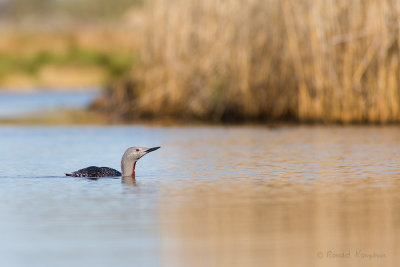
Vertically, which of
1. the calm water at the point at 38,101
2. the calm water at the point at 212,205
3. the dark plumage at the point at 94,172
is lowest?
the calm water at the point at 212,205

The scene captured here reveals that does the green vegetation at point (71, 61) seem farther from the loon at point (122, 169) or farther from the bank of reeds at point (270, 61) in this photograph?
the loon at point (122, 169)

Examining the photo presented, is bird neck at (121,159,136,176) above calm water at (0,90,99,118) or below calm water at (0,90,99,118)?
below

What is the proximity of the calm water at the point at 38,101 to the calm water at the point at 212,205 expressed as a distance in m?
10.3

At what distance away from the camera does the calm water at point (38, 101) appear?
26.6 meters

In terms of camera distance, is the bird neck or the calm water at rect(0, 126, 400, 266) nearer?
the calm water at rect(0, 126, 400, 266)

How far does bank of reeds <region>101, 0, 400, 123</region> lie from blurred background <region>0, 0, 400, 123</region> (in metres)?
0.02

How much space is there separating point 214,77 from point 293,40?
2188mm

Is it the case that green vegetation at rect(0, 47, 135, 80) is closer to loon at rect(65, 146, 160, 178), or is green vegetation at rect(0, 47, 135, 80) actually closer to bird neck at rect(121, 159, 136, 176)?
loon at rect(65, 146, 160, 178)

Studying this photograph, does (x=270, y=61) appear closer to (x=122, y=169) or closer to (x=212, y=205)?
(x=122, y=169)

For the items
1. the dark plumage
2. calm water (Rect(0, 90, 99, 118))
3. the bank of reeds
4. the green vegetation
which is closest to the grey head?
the dark plumage

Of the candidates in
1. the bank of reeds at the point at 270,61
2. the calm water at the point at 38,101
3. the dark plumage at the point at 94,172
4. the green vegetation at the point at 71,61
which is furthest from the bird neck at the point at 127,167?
the green vegetation at the point at 71,61

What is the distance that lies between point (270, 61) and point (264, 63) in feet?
0.37

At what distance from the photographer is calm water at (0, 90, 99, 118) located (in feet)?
87.3

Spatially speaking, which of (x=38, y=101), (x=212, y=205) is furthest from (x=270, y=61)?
(x=38, y=101)
